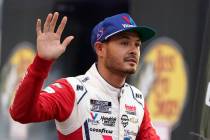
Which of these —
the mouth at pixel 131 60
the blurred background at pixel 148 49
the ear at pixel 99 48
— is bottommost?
the blurred background at pixel 148 49

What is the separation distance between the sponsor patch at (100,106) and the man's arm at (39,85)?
0.85 feet

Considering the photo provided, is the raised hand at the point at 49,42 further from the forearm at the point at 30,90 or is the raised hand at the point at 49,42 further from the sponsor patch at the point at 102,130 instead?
the sponsor patch at the point at 102,130

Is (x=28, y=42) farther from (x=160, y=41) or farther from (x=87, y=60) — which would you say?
(x=160, y=41)

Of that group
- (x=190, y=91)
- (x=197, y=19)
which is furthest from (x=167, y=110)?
(x=197, y=19)

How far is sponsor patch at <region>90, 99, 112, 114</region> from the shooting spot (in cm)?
412

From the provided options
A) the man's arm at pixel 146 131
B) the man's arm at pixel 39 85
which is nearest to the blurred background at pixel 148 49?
the man's arm at pixel 146 131

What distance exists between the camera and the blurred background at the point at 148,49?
6.95 meters

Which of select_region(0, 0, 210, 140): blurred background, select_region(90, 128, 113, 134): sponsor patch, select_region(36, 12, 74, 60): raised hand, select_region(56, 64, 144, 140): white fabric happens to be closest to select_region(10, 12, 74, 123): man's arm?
select_region(36, 12, 74, 60): raised hand

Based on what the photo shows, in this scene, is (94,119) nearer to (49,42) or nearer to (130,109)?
(130,109)

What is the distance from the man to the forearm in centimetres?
5

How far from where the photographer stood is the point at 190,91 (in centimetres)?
694

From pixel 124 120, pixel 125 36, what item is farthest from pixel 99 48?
pixel 124 120

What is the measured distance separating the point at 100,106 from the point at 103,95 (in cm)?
8

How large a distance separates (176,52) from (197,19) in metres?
0.42
